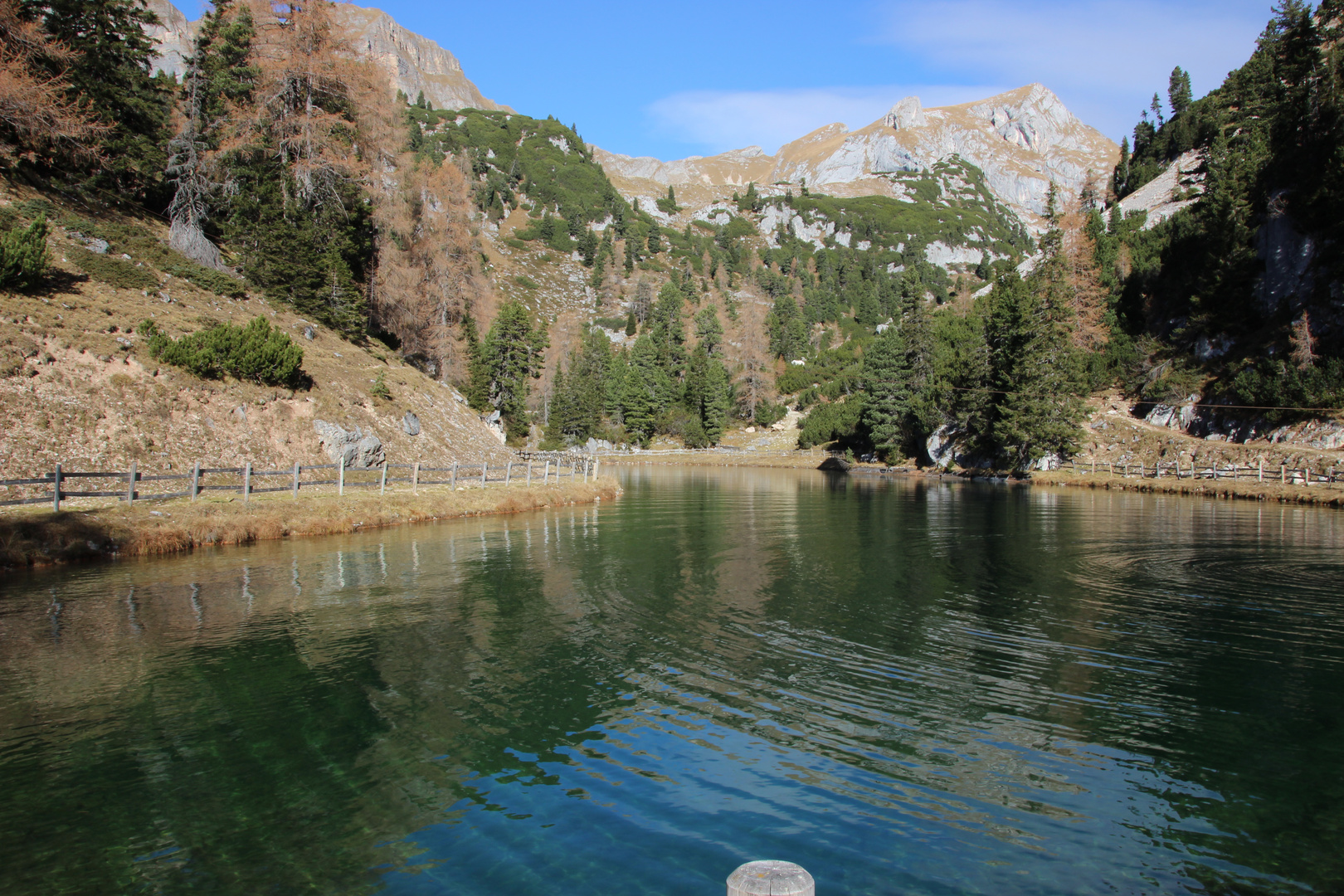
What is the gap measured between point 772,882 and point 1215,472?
59.7 meters

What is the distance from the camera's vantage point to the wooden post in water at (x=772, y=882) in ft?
11.8

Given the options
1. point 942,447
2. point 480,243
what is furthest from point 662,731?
point 942,447

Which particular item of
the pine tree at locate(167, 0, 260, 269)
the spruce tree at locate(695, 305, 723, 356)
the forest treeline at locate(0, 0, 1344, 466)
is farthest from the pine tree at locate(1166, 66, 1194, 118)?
→ the pine tree at locate(167, 0, 260, 269)

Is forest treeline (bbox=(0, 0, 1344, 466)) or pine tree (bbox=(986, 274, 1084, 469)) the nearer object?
forest treeline (bbox=(0, 0, 1344, 466))

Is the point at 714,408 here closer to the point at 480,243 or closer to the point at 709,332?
the point at 709,332

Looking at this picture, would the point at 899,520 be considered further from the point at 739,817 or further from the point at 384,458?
the point at 739,817

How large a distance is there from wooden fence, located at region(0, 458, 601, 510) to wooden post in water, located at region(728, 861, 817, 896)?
78.1 ft

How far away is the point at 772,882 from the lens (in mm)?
3676

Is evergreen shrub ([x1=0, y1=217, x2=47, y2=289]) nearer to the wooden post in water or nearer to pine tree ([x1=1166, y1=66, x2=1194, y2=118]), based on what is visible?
the wooden post in water

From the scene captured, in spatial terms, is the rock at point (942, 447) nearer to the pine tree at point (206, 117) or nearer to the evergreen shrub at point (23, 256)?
the pine tree at point (206, 117)

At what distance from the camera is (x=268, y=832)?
7.09 meters

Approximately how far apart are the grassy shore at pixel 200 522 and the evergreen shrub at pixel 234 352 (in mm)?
8153

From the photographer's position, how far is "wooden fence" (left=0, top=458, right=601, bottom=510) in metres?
22.0

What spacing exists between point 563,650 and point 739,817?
247 inches
